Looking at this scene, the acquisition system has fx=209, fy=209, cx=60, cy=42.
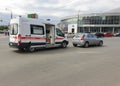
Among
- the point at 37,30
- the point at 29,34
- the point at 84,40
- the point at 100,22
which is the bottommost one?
the point at 84,40

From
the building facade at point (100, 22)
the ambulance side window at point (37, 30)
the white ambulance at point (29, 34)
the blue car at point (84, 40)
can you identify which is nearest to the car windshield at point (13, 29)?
the white ambulance at point (29, 34)

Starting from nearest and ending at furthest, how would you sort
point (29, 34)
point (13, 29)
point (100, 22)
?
point (29, 34) → point (13, 29) → point (100, 22)

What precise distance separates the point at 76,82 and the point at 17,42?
30.1ft

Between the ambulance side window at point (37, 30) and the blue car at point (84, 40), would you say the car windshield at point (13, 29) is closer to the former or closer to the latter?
the ambulance side window at point (37, 30)

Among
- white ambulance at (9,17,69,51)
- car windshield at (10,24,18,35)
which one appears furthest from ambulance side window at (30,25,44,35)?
car windshield at (10,24,18,35)

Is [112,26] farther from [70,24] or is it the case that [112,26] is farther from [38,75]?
[38,75]

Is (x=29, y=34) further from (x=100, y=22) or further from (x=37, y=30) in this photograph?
(x=100, y=22)

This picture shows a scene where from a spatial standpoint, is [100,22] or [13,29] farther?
[100,22]

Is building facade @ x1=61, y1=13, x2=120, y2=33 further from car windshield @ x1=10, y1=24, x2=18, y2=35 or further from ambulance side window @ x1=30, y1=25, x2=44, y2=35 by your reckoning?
car windshield @ x1=10, y1=24, x2=18, y2=35

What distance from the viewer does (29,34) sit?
51.8 ft

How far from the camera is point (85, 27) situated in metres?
99.6

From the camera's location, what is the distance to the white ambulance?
15.4 metres

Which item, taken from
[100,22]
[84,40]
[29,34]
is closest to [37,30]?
[29,34]

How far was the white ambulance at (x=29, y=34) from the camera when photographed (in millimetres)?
15426
